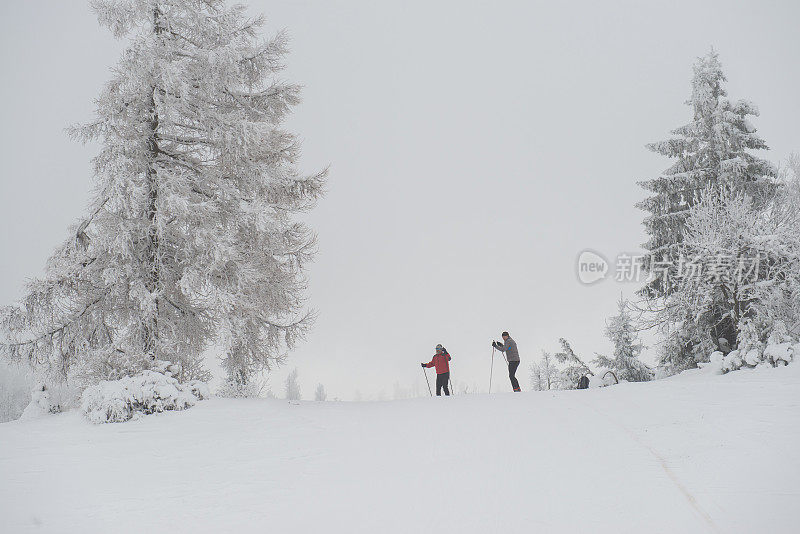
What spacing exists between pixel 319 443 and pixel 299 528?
3.03 m

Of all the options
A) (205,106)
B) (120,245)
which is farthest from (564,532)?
(205,106)

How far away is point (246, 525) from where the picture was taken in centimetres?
507

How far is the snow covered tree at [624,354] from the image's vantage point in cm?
2417

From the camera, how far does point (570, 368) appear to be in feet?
79.8


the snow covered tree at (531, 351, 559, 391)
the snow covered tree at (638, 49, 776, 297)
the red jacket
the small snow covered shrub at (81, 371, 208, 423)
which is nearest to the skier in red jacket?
the red jacket

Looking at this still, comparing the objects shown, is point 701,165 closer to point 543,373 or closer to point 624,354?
point 624,354

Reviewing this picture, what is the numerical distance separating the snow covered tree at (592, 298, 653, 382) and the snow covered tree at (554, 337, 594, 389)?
113 centimetres

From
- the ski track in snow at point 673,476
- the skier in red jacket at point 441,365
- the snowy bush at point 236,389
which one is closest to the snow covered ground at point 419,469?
the ski track in snow at point 673,476

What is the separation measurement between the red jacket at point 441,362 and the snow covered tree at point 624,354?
1274 centimetres

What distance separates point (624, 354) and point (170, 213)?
22.1 meters

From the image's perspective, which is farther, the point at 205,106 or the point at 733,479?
the point at 205,106

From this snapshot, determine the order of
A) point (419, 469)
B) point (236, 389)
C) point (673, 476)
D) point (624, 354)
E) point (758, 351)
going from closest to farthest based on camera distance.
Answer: point (673, 476) → point (419, 469) → point (758, 351) → point (236, 389) → point (624, 354)

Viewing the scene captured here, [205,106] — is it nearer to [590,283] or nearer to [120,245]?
[120,245]

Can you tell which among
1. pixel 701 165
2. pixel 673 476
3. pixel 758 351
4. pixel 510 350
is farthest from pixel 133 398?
pixel 701 165
